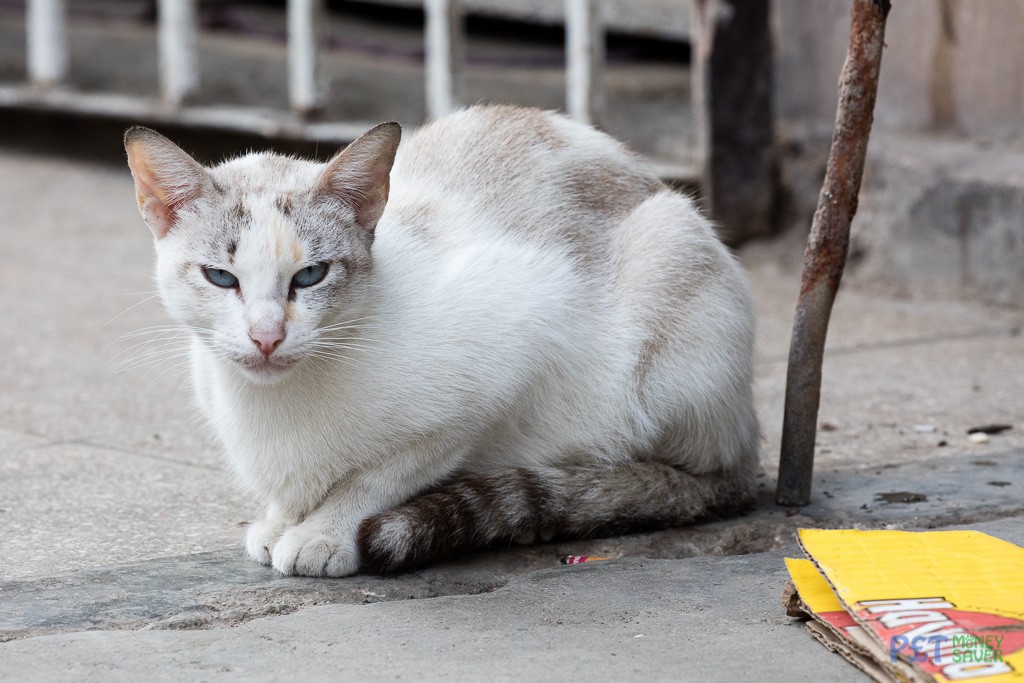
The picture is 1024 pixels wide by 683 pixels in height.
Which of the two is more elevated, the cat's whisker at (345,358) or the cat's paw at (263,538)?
the cat's whisker at (345,358)

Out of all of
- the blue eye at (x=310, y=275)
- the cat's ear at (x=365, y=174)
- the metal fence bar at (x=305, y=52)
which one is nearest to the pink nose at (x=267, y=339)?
the blue eye at (x=310, y=275)

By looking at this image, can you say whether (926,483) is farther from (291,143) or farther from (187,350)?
(291,143)

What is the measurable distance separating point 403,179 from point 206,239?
0.72 meters

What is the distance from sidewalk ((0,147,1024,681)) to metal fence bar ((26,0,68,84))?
3.85 m

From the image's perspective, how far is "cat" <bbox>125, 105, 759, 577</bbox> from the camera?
113 inches

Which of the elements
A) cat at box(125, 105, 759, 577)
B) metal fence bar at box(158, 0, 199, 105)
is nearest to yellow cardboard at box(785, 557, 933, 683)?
cat at box(125, 105, 759, 577)

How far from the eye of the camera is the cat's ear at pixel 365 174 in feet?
9.48

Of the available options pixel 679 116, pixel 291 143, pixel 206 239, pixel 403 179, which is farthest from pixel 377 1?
pixel 206 239

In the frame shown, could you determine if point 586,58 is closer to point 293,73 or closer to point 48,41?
point 293,73

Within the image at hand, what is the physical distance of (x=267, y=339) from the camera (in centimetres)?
273

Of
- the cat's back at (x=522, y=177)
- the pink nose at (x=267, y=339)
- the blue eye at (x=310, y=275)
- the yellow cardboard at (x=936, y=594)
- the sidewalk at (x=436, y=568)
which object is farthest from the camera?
the cat's back at (x=522, y=177)

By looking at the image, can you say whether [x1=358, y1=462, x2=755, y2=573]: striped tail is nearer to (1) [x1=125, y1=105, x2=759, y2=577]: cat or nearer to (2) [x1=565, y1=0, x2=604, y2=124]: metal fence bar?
(1) [x1=125, y1=105, x2=759, y2=577]: cat

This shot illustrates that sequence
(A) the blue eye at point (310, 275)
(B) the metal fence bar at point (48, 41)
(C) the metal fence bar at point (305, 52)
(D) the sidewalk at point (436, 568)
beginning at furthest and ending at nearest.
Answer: (B) the metal fence bar at point (48, 41), (C) the metal fence bar at point (305, 52), (A) the blue eye at point (310, 275), (D) the sidewalk at point (436, 568)

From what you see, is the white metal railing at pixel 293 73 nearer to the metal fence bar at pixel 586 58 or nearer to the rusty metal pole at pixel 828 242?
the metal fence bar at pixel 586 58
